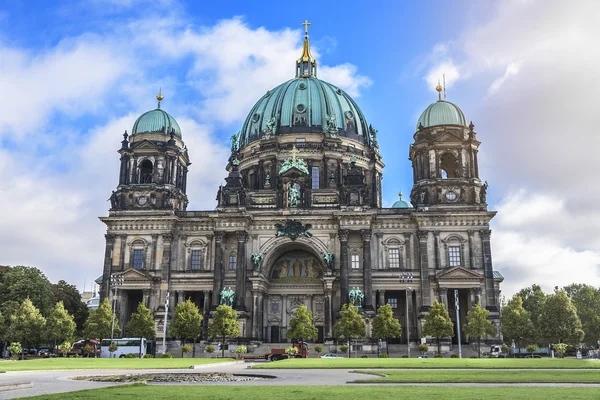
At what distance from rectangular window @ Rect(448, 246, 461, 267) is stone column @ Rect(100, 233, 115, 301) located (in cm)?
4024

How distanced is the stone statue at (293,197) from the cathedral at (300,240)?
174mm

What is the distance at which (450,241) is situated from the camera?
72.9m

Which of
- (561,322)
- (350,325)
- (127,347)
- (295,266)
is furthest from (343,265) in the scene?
(561,322)

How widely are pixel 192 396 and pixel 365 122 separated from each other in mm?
80558

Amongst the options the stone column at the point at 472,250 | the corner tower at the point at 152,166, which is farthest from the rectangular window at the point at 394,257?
the corner tower at the point at 152,166

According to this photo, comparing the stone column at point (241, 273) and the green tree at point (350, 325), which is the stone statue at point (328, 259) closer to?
the green tree at point (350, 325)

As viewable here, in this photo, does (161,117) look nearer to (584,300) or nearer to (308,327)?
(308,327)

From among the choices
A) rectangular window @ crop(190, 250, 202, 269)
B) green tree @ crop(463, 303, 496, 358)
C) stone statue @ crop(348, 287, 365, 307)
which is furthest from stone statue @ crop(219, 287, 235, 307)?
green tree @ crop(463, 303, 496, 358)

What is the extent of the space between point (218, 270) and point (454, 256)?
27578 mm

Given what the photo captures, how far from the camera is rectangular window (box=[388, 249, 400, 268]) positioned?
243 feet

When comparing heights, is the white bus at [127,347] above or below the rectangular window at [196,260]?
below

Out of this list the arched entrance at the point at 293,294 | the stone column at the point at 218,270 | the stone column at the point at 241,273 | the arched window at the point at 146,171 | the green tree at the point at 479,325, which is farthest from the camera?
the arched window at the point at 146,171

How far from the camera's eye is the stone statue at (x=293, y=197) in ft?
252

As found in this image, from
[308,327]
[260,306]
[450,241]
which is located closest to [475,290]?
[450,241]
